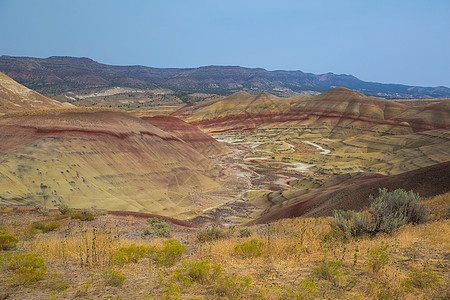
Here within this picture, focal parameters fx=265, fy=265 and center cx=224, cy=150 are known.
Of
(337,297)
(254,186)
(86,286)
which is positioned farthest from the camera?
(254,186)

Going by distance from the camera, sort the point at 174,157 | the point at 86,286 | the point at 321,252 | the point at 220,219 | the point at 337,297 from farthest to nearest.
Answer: the point at 174,157 → the point at 220,219 → the point at 321,252 → the point at 86,286 → the point at 337,297

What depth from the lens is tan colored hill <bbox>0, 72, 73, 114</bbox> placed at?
75.8 m

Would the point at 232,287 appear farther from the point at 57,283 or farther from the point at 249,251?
the point at 57,283

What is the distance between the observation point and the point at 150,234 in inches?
439

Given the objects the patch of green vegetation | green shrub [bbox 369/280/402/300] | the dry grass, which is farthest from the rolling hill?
green shrub [bbox 369/280/402/300]

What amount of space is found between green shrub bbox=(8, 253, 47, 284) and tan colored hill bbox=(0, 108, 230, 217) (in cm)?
1803

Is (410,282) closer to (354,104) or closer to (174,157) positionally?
(174,157)

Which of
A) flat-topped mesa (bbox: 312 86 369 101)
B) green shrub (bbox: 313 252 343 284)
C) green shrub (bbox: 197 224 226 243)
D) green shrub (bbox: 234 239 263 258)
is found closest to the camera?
green shrub (bbox: 313 252 343 284)

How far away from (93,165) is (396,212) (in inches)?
1100

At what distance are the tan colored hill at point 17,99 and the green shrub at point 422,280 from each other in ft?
302

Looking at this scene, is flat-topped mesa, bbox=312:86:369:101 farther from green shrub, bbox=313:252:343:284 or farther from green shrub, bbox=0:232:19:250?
green shrub, bbox=0:232:19:250

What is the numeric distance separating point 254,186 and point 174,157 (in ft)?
42.2

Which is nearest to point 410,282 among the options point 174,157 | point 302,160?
point 174,157

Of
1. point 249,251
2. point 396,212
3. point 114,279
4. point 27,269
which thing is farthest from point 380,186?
point 27,269
